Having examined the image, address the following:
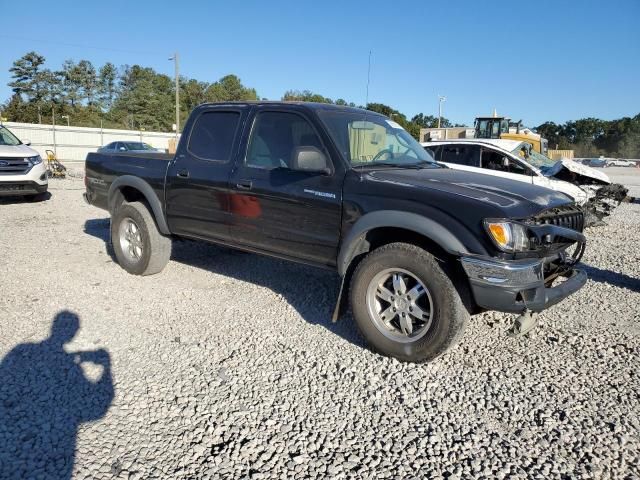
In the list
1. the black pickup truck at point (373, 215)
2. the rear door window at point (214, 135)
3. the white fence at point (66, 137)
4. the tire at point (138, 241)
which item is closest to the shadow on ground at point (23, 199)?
the tire at point (138, 241)

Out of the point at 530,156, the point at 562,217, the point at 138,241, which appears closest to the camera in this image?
the point at 562,217

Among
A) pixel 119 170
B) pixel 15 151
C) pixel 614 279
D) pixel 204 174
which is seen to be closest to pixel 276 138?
pixel 204 174

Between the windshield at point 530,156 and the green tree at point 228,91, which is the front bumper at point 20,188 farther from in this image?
the green tree at point 228,91

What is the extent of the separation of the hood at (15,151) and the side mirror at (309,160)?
9220 mm

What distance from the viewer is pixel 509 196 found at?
10.8ft

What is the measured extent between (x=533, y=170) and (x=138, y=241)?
298 inches

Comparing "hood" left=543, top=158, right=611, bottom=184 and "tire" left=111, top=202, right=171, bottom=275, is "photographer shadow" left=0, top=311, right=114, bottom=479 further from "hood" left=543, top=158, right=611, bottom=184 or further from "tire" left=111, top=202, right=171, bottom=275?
"hood" left=543, top=158, right=611, bottom=184

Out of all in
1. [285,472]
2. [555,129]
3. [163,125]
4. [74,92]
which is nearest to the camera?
[285,472]

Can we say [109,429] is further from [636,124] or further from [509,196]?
[636,124]

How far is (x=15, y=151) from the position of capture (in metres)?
10.2

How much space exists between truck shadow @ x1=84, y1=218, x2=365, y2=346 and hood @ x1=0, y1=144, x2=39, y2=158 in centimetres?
442

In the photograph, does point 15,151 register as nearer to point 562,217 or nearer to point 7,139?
point 7,139

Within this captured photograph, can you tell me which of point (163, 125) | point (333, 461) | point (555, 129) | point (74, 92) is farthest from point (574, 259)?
point (555, 129)

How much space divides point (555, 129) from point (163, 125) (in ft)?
252
